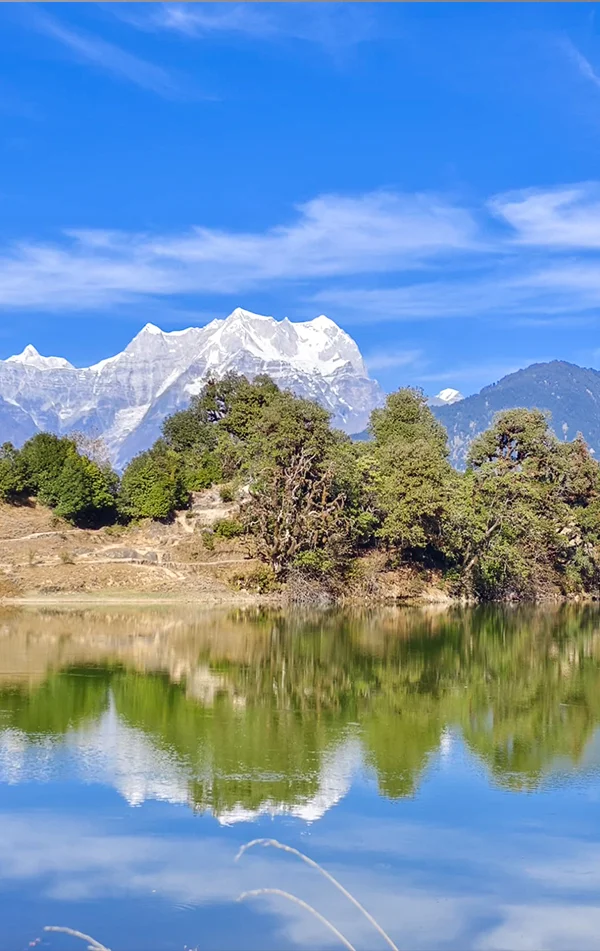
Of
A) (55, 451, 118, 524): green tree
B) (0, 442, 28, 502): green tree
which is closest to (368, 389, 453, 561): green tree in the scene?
(55, 451, 118, 524): green tree

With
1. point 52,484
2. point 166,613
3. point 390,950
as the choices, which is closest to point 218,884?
point 390,950

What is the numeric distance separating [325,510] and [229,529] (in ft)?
20.5

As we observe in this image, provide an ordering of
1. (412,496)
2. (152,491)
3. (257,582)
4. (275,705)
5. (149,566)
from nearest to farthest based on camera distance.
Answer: (275,705) → (149,566) → (257,582) → (412,496) → (152,491)

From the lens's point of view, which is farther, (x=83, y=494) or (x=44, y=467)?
(x=44, y=467)

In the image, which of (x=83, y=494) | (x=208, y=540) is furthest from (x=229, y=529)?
(x=83, y=494)

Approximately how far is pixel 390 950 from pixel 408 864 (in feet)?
8.93

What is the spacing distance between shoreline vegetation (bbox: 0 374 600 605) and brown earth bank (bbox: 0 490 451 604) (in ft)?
0.47

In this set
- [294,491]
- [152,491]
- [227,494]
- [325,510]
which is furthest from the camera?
[227,494]

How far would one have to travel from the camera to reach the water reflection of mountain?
19.3 m

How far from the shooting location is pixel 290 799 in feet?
58.0

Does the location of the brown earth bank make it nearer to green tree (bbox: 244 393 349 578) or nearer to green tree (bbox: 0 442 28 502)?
green tree (bbox: 0 442 28 502)

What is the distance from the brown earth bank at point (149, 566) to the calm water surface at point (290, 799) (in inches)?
745

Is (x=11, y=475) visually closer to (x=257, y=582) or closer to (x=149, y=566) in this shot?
(x=149, y=566)

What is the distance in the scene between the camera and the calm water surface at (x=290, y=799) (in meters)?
12.9
